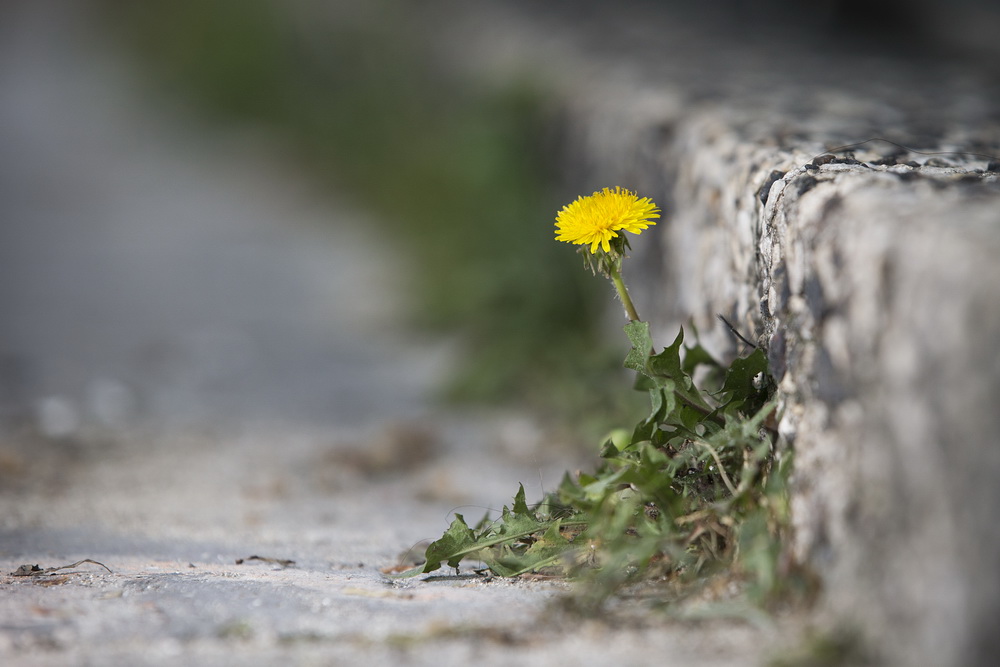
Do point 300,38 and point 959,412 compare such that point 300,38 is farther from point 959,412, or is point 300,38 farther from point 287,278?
point 959,412

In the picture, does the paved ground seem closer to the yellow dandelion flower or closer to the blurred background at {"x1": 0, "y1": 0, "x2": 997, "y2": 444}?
the blurred background at {"x1": 0, "y1": 0, "x2": 997, "y2": 444}

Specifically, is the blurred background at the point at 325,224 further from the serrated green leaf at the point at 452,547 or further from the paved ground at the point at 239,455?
the serrated green leaf at the point at 452,547

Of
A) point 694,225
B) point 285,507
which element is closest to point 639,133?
point 694,225

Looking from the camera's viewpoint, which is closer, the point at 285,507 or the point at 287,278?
the point at 285,507

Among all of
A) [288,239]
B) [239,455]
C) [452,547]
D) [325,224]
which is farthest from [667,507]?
[325,224]

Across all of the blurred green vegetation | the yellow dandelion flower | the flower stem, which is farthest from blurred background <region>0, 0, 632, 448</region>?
the yellow dandelion flower

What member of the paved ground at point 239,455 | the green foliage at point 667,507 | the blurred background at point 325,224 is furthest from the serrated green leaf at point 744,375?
the blurred background at point 325,224

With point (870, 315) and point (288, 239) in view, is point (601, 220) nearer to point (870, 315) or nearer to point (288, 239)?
point (870, 315)
